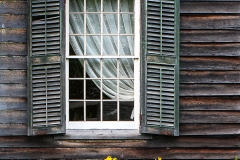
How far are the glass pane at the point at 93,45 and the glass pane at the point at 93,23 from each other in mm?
81

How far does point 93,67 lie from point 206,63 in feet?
4.83

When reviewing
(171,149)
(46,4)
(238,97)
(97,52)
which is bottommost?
(171,149)

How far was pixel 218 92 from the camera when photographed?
8336 mm

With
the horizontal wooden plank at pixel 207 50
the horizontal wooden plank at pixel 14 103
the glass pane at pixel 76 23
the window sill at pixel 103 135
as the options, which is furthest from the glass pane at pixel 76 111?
the horizontal wooden plank at pixel 207 50

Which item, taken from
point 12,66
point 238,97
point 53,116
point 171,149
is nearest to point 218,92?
point 238,97

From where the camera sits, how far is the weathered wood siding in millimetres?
8242

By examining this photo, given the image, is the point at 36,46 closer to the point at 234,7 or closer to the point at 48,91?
the point at 48,91

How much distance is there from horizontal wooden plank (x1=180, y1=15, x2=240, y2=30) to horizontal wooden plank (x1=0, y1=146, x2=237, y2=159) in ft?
5.25

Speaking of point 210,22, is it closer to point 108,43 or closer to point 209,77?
point 209,77

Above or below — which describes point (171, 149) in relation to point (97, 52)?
below

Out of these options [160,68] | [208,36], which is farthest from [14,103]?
[208,36]

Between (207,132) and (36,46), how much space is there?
2469mm

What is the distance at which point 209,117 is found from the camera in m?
8.34

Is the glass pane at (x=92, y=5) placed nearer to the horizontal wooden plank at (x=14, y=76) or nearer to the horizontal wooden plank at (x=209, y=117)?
the horizontal wooden plank at (x=14, y=76)
